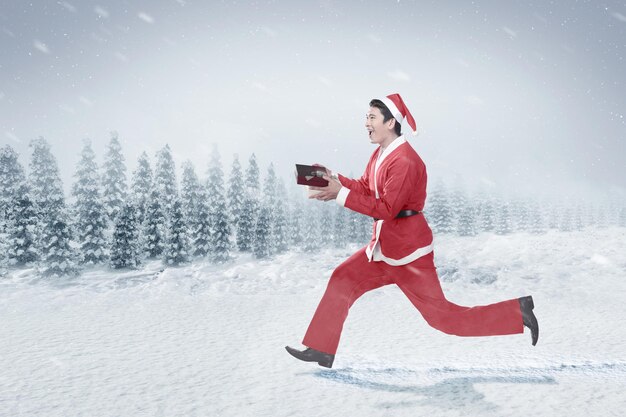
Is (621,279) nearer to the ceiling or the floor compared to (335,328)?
nearer to the floor

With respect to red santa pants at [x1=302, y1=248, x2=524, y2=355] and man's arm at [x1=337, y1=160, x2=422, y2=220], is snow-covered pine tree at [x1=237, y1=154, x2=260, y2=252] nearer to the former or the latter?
red santa pants at [x1=302, y1=248, x2=524, y2=355]

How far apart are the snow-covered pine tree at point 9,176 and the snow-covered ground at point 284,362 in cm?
1389

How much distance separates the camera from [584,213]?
6831 centimetres

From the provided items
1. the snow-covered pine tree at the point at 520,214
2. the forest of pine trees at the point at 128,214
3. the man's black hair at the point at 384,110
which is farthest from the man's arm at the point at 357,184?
the snow-covered pine tree at the point at 520,214

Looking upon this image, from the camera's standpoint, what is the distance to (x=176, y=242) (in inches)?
907

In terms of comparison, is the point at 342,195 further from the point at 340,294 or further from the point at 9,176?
the point at 9,176

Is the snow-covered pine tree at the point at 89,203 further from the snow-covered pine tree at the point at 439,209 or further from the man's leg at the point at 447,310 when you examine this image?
the snow-covered pine tree at the point at 439,209

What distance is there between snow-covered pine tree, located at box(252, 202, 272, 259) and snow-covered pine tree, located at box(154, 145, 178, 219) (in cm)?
476

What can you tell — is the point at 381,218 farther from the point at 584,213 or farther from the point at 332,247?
the point at 584,213

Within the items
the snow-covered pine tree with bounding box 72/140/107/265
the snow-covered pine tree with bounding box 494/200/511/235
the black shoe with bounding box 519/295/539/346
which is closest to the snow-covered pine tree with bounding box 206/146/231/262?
the snow-covered pine tree with bounding box 72/140/107/265

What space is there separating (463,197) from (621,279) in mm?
33605

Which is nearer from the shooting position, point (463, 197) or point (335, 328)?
point (335, 328)

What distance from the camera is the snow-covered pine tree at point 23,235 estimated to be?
21.7m

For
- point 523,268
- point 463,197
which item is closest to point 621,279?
point 523,268
